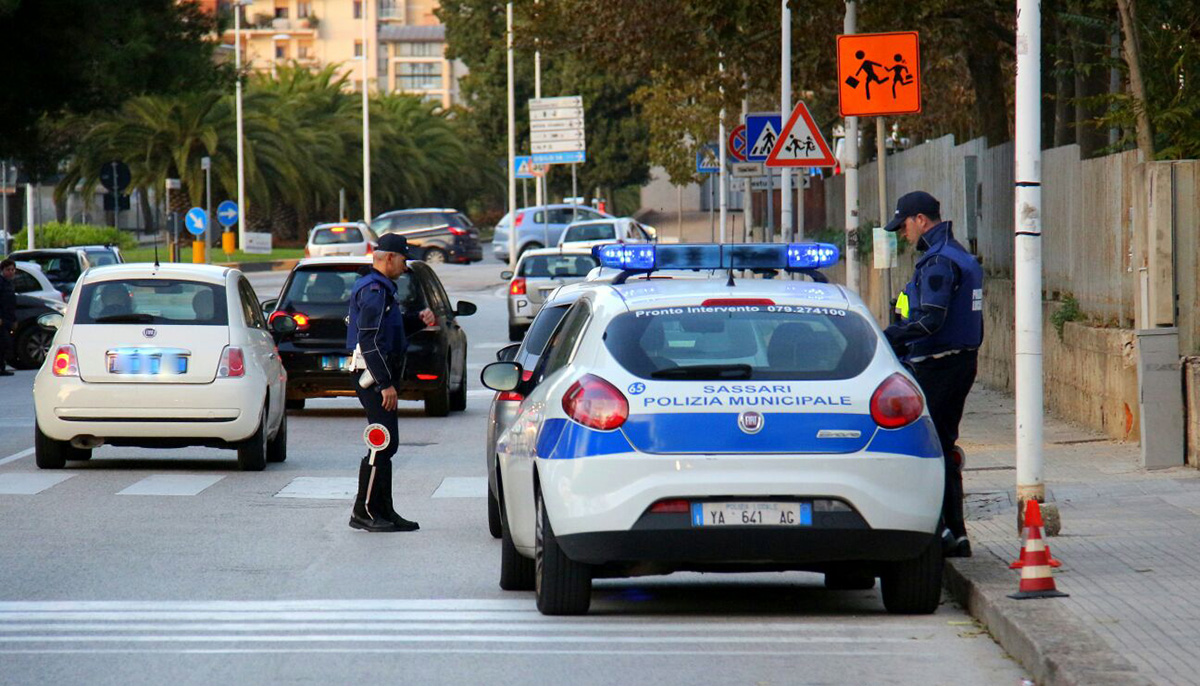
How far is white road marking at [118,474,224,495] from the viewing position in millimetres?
14625

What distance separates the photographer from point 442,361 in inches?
834

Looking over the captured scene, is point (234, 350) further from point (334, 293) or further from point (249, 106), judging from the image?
point (249, 106)

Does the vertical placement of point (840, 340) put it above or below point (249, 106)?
below

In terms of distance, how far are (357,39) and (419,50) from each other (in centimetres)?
1128

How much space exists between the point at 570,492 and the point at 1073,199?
10757mm

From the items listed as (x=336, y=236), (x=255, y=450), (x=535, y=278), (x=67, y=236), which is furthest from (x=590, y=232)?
(x=255, y=450)

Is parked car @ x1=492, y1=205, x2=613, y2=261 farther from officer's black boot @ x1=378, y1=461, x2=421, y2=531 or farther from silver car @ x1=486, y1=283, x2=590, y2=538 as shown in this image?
silver car @ x1=486, y1=283, x2=590, y2=538

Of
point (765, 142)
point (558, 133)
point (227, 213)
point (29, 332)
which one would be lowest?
point (29, 332)

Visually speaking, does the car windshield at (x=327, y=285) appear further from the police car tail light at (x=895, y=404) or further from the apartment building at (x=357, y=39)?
the apartment building at (x=357, y=39)

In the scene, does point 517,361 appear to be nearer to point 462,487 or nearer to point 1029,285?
point 1029,285

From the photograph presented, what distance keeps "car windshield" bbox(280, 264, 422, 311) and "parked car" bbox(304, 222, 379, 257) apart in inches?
1363

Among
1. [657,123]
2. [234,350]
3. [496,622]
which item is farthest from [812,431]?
[657,123]

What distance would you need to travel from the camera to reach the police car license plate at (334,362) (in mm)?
20953

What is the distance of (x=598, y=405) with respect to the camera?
28.4ft
